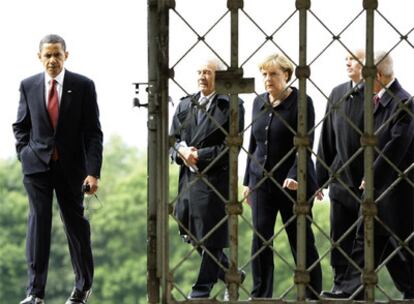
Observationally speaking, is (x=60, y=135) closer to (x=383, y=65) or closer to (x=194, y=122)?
(x=194, y=122)

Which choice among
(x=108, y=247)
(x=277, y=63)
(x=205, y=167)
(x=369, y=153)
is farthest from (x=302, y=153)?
(x=108, y=247)

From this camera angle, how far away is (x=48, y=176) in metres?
15.3

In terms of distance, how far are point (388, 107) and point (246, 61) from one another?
1.99 meters

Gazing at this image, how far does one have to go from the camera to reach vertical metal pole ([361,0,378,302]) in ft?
42.9

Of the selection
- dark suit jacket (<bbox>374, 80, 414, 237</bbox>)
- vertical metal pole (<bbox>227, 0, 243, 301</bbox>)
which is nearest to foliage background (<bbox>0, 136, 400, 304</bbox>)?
dark suit jacket (<bbox>374, 80, 414, 237</bbox>)

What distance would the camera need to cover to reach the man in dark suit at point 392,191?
1441cm

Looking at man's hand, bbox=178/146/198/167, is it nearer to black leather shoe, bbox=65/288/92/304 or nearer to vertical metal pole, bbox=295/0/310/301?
black leather shoe, bbox=65/288/92/304

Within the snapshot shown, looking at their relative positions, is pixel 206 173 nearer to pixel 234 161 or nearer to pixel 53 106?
pixel 53 106

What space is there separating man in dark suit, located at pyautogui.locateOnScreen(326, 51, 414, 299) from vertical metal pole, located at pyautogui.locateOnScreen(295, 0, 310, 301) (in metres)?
1.21

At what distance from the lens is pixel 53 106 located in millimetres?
15352

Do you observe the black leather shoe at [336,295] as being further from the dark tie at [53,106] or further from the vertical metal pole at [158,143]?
the dark tie at [53,106]

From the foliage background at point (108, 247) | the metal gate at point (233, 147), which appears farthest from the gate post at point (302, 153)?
the foliage background at point (108, 247)

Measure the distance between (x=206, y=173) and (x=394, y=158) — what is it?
134cm

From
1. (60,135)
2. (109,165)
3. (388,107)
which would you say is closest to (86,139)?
(60,135)
